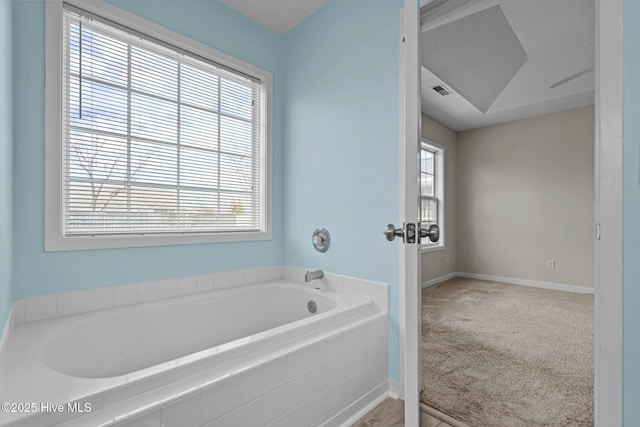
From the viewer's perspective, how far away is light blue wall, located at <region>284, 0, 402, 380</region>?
1.87 m

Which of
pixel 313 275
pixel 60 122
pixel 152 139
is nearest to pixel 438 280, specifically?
pixel 313 275

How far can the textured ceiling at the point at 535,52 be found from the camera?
1381 mm

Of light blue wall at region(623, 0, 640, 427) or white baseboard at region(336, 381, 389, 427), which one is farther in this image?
white baseboard at region(336, 381, 389, 427)

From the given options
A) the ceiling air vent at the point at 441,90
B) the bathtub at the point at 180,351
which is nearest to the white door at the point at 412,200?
the bathtub at the point at 180,351

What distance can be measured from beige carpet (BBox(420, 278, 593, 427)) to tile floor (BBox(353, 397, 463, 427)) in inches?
3.9

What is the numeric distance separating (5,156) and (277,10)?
1.97 meters

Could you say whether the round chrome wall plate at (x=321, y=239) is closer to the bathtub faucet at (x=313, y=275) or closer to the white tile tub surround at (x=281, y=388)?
the bathtub faucet at (x=313, y=275)

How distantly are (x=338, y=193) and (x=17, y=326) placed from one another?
1.88 metres

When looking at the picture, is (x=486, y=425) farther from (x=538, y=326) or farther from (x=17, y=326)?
(x=17, y=326)

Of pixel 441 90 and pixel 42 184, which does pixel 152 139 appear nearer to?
pixel 42 184

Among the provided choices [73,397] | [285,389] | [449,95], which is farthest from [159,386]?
[449,95]

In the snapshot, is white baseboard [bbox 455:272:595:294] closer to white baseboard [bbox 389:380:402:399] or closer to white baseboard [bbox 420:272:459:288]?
white baseboard [bbox 420:272:459:288]

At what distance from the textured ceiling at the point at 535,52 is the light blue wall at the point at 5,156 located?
179cm

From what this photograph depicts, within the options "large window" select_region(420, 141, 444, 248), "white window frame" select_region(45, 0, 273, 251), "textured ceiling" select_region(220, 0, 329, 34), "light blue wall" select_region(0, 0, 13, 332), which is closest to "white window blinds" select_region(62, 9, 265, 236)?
"white window frame" select_region(45, 0, 273, 251)
